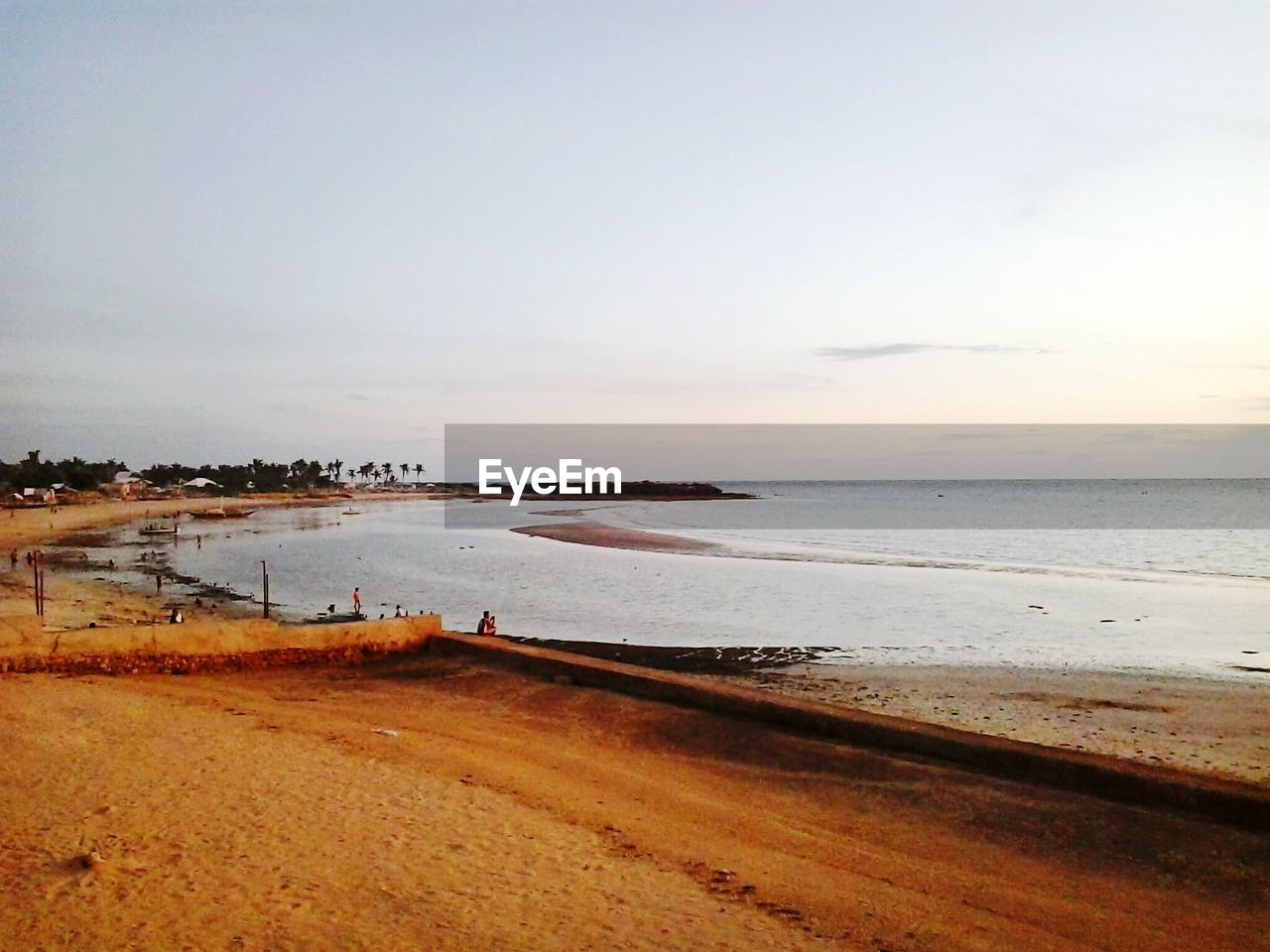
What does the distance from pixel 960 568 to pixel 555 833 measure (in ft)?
95.6

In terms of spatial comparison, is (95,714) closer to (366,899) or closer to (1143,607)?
(366,899)

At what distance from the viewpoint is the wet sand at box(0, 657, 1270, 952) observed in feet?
17.6

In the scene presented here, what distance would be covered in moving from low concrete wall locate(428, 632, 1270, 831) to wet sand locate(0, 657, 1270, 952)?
0.27 meters

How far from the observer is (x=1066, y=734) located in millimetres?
11727

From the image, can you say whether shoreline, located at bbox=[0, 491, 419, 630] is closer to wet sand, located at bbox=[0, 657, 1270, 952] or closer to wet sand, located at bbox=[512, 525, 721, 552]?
wet sand, located at bbox=[0, 657, 1270, 952]

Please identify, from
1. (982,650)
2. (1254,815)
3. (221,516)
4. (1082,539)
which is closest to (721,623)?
(982,650)

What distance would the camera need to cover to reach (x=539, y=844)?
22.3ft

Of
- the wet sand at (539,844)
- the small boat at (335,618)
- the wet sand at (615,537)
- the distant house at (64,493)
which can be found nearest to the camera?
the wet sand at (539,844)

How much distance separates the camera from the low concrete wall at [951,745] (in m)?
8.32

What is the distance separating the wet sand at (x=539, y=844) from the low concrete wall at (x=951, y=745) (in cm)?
27

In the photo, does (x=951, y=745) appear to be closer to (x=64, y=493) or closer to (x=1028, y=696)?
(x=1028, y=696)

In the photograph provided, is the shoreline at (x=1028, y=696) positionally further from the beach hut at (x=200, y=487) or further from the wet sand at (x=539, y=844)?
the beach hut at (x=200, y=487)

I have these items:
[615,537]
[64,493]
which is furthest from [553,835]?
[64,493]

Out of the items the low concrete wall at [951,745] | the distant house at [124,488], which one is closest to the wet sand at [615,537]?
the low concrete wall at [951,745]
